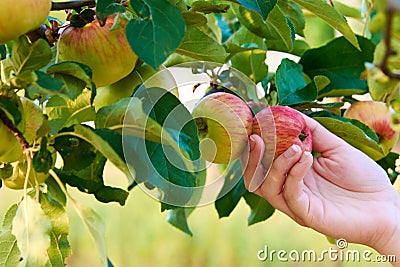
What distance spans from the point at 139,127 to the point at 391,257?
1.67 ft

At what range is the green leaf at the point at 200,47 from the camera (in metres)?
0.63

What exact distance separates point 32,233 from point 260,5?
0.85 feet

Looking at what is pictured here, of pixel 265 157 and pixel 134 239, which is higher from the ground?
pixel 265 157

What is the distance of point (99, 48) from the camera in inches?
22.3

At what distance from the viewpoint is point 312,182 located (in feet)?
2.78

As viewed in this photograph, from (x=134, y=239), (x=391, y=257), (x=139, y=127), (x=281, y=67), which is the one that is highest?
(x=139, y=127)

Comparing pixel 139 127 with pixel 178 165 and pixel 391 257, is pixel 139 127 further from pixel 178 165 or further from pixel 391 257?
pixel 391 257

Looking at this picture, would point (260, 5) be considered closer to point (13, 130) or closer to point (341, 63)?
point (13, 130)

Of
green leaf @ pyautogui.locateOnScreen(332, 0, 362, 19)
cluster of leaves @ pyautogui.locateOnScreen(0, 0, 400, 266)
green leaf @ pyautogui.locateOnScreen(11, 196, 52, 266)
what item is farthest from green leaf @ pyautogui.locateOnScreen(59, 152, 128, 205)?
green leaf @ pyautogui.locateOnScreen(332, 0, 362, 19)

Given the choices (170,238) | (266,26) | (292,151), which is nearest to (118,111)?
(292,151)

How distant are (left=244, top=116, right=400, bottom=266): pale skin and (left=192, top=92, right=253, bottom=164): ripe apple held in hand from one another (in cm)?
11

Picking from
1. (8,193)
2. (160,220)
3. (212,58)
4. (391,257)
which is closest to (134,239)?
(160,220)

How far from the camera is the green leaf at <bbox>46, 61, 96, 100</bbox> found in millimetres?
491

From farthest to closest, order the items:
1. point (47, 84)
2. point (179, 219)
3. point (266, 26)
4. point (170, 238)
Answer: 1. point (170, 238)
2. point (179, 219)
3. point (266, 26)
4. point (47, 84)
